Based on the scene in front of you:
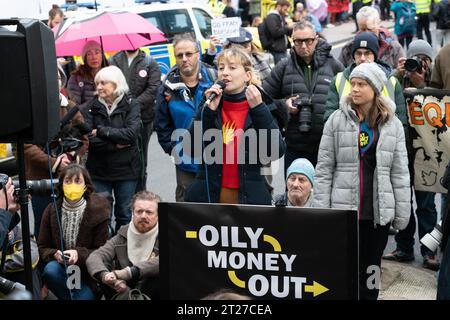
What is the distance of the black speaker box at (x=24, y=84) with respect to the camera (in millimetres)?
5156

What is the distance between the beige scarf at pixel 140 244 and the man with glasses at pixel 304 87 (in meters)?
1.74

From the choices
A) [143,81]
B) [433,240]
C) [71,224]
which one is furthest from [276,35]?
[433,240]

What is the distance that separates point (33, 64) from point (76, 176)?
2414 mm

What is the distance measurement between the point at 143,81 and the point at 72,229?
9.85 feet

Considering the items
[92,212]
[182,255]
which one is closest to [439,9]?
[92,212]

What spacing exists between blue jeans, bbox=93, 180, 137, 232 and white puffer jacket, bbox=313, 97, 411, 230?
2466mm

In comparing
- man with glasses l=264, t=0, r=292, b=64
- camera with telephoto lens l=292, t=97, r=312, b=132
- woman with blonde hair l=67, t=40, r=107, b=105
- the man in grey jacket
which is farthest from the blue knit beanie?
man with glasses l=264, t=0, r=292, b=64

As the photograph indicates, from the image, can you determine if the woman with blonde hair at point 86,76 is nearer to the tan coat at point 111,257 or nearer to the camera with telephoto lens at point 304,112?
the camera with telephoto lens at point 304,112

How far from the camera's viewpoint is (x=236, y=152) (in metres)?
6.61

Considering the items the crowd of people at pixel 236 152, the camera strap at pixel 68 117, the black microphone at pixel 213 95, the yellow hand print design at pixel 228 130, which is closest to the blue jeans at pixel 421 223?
the crowd of people at pixel 236 152

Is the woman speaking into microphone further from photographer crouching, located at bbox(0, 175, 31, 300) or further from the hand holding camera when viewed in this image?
the hand holding camera

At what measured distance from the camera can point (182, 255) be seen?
5191 millimetres

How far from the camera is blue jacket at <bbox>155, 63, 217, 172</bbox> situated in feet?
24.9
